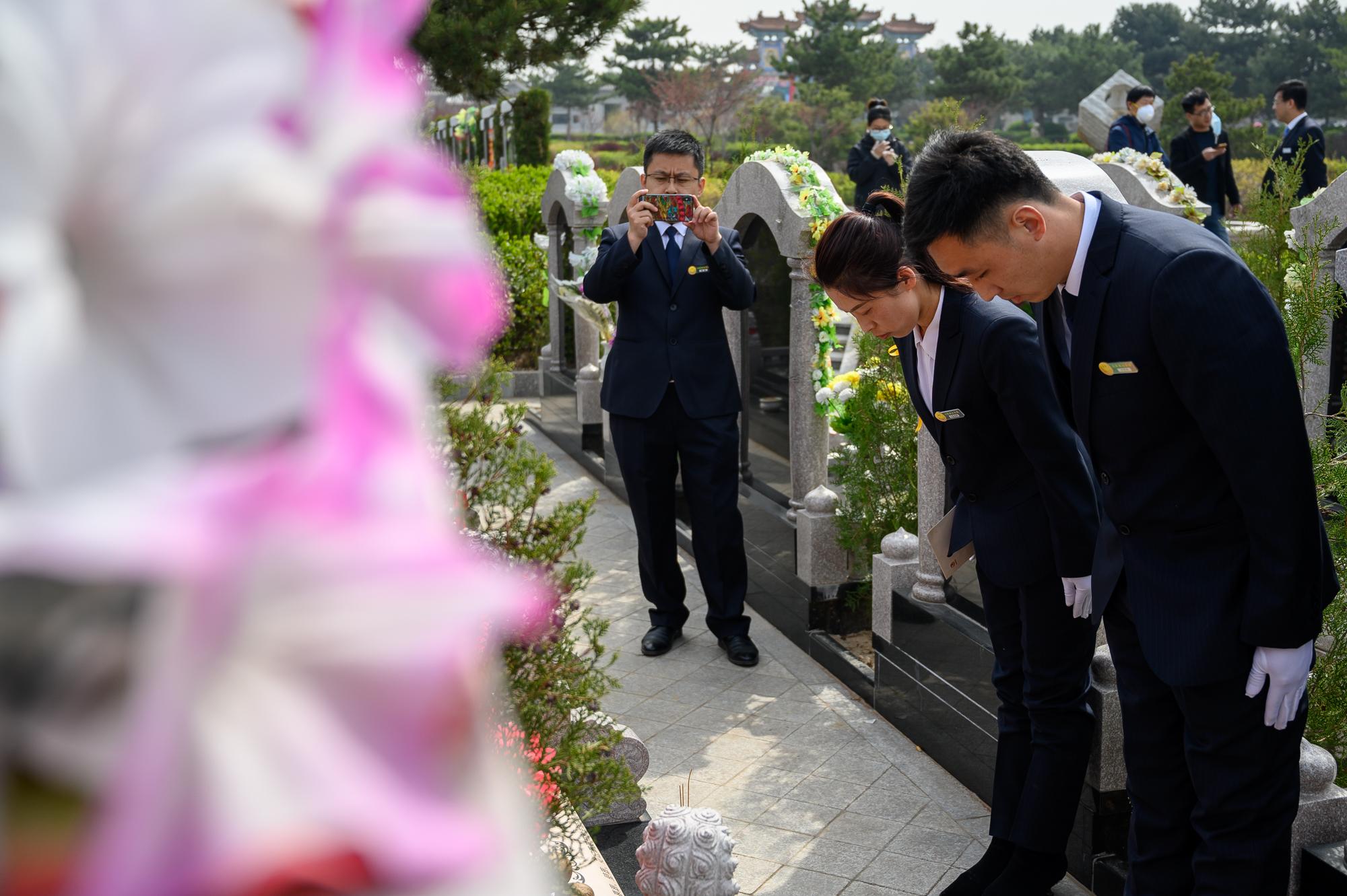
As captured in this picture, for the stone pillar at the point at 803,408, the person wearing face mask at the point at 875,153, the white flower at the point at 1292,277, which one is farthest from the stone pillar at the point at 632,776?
the person wearing face mask at the point at 875,153

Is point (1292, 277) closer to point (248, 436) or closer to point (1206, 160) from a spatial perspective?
point (248, 436)

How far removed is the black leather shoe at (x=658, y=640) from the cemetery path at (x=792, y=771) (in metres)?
0.04

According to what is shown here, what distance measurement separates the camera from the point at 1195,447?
265 cm

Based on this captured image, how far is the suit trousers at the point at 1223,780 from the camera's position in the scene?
2.66 m

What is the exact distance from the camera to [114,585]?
0.86 feet

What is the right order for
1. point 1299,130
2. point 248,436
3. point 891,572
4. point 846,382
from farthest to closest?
point 1299,130 → point 846,382 → point 891,572 → point 248,436

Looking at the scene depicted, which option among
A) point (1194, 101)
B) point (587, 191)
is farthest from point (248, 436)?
point (1194, 101)

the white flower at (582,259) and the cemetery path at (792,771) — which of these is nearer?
the cemetery path at (792,771)

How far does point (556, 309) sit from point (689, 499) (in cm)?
566

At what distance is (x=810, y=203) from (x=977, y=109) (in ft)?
179

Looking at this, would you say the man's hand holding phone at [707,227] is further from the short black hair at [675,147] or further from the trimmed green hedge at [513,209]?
the trimmed green hedge at [513,209]

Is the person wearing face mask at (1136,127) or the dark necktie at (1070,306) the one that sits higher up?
the person wearing face mask at (1136,127)

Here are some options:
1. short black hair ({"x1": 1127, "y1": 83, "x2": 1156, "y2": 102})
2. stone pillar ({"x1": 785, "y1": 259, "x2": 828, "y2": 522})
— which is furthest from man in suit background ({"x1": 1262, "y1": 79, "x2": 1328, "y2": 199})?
stone pillar ({"x1": 785, "y1": 259, "x2": 828, "y2": 522})

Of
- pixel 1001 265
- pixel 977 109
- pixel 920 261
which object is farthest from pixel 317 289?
Result: pixel 977 109
